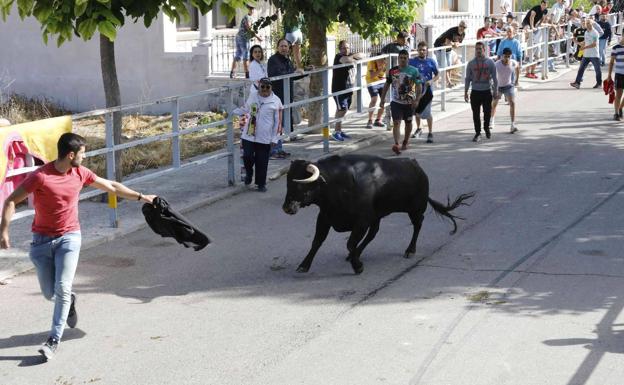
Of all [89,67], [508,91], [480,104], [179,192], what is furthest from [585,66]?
[179,192]

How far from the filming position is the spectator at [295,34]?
1650 cm

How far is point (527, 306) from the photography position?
8.87 m

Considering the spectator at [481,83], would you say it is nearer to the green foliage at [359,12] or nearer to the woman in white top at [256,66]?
the green foliage at [359,12]

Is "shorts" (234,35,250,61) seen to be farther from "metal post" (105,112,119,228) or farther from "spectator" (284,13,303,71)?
"metal post" (105,112,119,228)

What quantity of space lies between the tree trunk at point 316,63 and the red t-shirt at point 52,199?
1010 centimetres

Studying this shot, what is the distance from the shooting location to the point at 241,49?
22375 millimetres

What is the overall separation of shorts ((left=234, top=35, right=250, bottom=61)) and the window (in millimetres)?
13347

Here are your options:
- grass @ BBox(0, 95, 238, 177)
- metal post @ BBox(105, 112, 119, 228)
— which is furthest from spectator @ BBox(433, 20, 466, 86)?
metal post @ BBox(105, 112, 119, 228)

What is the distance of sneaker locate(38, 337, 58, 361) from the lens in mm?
7621

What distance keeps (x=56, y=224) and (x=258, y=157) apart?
6.31 metres

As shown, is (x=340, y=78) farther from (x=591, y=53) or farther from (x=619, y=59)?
(x=591, y=53)

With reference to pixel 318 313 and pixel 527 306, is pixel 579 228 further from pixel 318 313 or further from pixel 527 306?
pixel 318 313

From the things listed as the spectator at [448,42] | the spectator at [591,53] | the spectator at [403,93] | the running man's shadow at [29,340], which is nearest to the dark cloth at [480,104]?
the spectator at [403,93]

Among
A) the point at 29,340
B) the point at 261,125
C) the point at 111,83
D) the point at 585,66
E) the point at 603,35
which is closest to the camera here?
the point at 29,340
